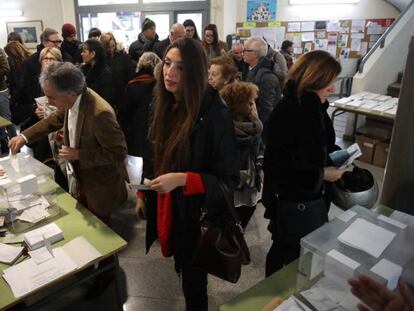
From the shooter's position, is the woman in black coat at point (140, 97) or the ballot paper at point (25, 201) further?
the woman in black coat at point (140, 97)

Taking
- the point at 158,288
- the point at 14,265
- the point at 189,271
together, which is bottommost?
the point at 158,288

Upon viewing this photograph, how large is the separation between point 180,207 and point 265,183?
550 millimetres

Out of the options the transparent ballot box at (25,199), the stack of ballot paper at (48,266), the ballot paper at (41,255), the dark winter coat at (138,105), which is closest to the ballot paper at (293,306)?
the stack of ballot paper at (48,266)

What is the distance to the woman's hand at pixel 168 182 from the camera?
1474mm

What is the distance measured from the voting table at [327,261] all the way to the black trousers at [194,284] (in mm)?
368

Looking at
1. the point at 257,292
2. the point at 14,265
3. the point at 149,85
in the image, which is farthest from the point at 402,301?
the point at 149,85

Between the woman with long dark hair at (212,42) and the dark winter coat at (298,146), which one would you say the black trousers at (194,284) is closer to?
the dark winter coat at (298,146)

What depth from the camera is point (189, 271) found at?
1766 mm

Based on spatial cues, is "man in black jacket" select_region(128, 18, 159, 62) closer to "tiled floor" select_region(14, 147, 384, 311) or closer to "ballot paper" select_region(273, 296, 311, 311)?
"tiled floor" select_region(14, 147, 384, 311)

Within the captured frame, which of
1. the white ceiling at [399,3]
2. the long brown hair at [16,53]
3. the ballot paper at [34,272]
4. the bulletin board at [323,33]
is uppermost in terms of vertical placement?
the white ceiling at [399,3]

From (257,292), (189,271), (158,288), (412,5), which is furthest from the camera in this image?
(412,5)

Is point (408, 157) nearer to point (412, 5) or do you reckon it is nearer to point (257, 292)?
point (257, 292)

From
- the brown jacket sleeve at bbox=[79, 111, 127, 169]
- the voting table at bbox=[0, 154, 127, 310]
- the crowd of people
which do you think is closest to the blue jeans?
the crowd of people

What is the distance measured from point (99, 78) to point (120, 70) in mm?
526
